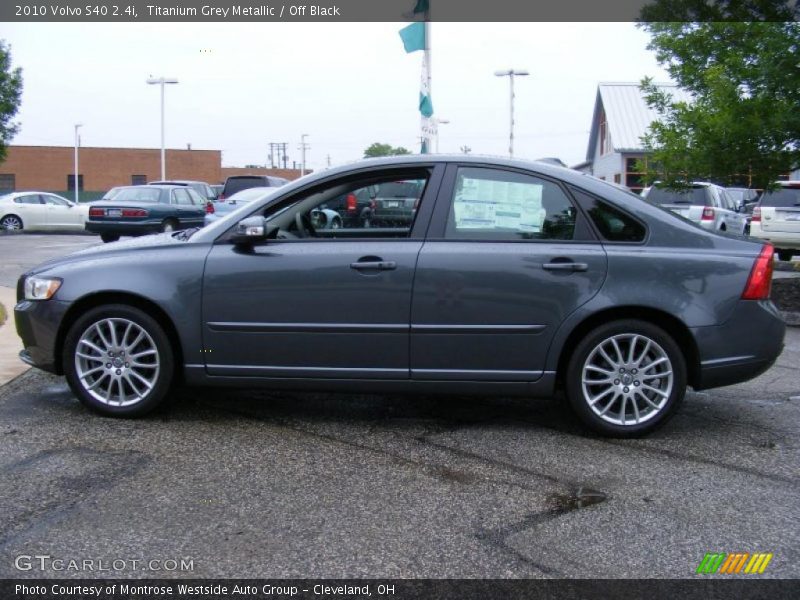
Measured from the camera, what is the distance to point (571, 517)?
12.0 feet

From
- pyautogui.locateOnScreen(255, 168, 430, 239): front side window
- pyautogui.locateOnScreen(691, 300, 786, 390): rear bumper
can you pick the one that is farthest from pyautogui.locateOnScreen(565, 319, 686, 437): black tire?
pyautogui.locateOnScreen(255, 168, 430, 239): front side window

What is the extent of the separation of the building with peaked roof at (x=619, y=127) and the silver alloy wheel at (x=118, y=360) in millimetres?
33493

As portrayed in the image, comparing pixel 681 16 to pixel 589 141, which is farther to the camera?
pixel 589 141

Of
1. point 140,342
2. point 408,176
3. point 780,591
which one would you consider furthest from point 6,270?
point 780,591

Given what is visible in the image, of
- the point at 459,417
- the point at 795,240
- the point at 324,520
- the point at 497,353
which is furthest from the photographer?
the point at 795,240

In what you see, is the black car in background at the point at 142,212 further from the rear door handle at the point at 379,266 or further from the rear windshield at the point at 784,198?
the rear door handle at the point at 379,266

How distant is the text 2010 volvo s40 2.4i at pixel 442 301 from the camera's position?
4766 mm

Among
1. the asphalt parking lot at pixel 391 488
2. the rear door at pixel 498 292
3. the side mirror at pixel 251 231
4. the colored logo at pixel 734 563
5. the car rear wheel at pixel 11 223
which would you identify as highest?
the car rear wheel at pixel 11 223

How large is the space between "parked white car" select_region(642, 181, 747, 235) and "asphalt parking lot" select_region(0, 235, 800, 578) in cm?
1119

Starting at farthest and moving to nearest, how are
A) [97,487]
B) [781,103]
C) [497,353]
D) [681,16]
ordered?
[681,16] → [781,103] → [497,353] → [97,487]

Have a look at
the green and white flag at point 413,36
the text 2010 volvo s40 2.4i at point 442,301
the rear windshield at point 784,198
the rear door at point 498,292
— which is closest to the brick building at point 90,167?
the green and white flag at point 413,36

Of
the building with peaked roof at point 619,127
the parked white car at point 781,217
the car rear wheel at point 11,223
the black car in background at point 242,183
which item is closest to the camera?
the parked white car at point 781,217

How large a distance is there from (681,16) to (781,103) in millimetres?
2032

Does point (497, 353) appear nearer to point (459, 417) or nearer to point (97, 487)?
point (459, 417)
